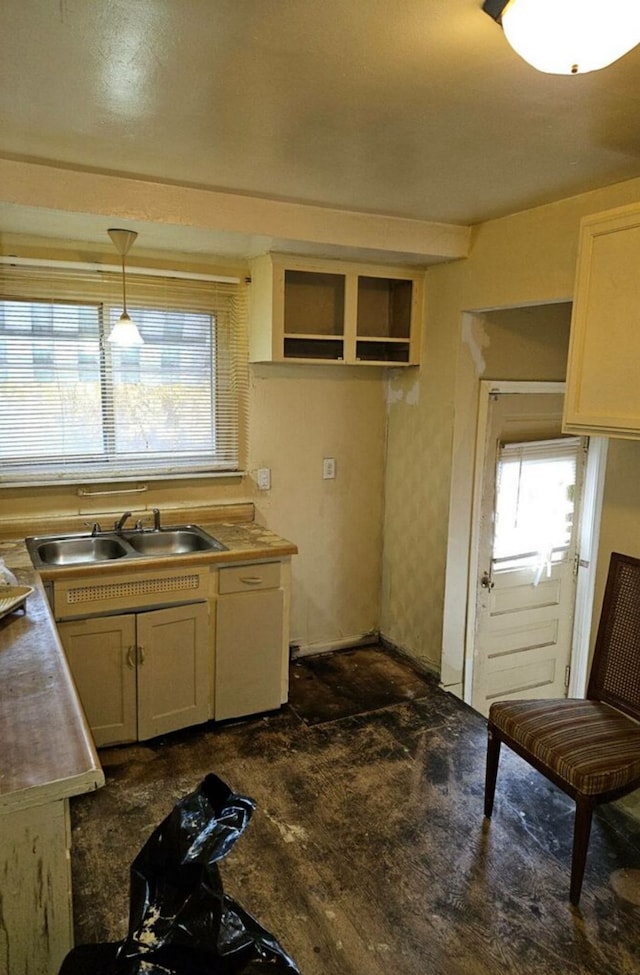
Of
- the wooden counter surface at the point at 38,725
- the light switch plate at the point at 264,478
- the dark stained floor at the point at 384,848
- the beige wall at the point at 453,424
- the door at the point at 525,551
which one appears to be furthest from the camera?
the light switch plate at the point at 264,478

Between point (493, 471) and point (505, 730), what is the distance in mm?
1511

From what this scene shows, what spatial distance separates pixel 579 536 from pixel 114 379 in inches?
108

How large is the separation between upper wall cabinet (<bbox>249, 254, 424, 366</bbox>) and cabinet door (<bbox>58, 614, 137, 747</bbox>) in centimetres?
148

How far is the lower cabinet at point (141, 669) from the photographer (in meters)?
2.62

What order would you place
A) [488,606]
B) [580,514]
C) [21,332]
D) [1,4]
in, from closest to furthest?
[1,4], [21,332], [488,606], [580,514]

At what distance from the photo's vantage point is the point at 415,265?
334 cm

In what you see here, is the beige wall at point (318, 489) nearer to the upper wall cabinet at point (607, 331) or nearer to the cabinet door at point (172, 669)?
the cabinet door at point (172, 669)

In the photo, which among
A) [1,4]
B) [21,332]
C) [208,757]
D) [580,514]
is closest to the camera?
[1,4]

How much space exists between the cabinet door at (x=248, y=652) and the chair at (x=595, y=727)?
110cm

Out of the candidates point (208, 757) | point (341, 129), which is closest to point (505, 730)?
point (208, 757)

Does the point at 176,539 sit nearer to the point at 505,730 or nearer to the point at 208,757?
Answer: the point at 208,757

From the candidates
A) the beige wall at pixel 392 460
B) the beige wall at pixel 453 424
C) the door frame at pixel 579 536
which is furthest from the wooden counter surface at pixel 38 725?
the door frame at pixel 579 536

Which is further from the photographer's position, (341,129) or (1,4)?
(341,129)

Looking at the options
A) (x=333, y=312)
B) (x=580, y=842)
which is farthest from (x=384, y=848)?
(x=333, y=312)
